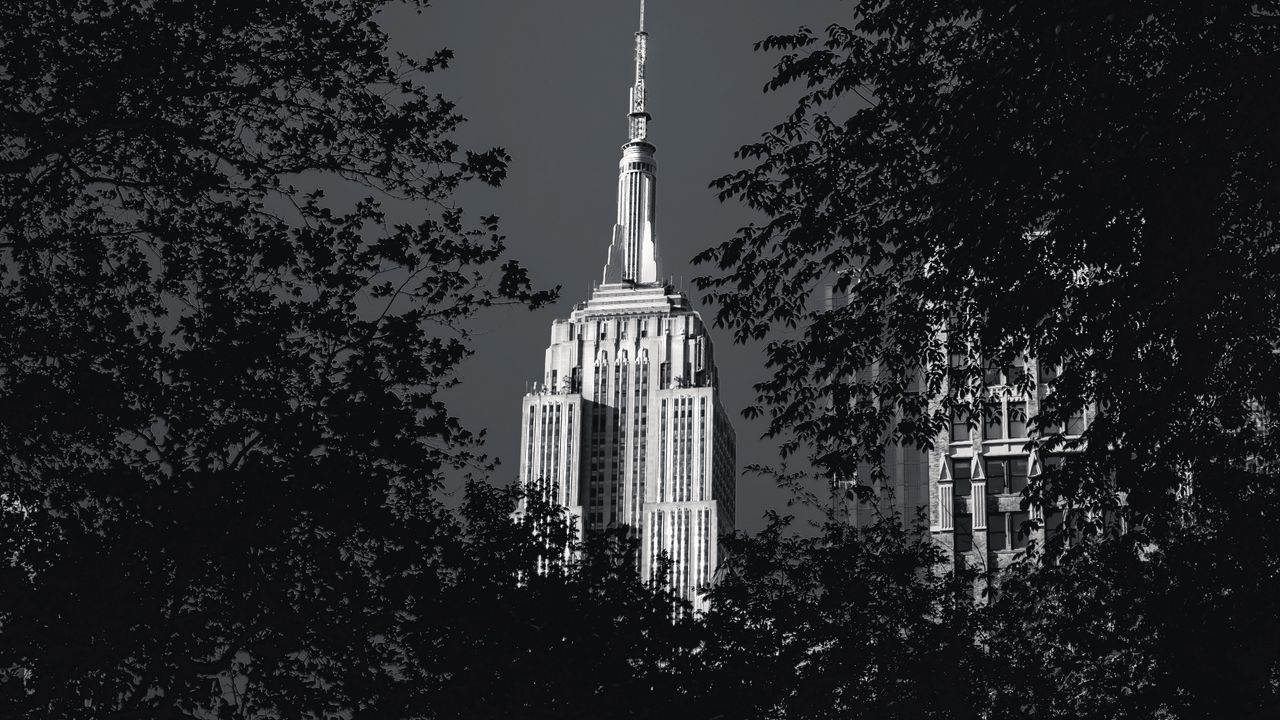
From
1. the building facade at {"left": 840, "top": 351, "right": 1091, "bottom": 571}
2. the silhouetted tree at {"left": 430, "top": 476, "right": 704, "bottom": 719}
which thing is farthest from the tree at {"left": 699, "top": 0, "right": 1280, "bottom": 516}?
the building facade at {"left": 840, "top": 351, "right": 1091, "bottom": 571}

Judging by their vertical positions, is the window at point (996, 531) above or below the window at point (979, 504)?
below

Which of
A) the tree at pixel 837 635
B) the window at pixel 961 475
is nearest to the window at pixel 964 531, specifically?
the window at pixel 961 475

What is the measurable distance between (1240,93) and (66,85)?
1099 centimetres

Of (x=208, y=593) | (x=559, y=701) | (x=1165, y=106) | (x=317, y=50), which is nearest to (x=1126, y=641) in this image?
(x=559, y=701)

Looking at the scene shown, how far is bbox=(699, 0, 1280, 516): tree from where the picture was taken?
13.5 meters

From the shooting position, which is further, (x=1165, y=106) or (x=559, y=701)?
(x=559, y=701)

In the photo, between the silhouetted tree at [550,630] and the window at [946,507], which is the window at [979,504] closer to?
the window at [946,507]

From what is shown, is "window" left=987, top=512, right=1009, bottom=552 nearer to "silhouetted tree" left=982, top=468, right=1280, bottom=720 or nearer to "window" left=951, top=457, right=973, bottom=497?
"window" left=951, top=457, right=973, bottom=497

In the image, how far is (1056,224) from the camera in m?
14.4

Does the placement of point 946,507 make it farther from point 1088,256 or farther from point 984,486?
point 1088,256

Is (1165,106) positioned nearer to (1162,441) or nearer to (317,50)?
(1162,441)

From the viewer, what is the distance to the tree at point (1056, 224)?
13.5 metres

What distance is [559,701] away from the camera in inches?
928

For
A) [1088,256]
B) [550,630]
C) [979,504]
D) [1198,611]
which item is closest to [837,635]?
[550,630]
